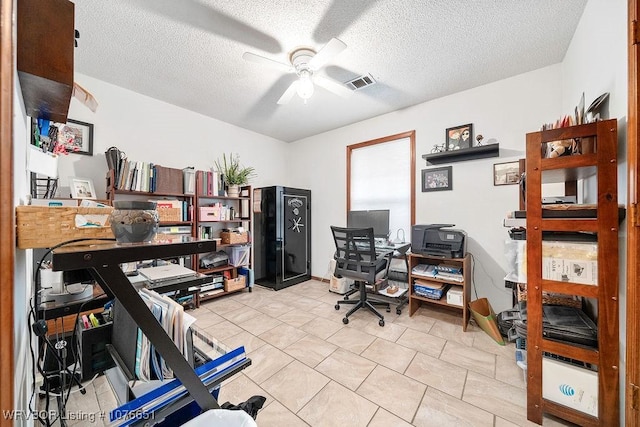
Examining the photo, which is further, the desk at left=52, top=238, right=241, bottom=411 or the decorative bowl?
the decorative bowl

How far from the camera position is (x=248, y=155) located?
12.9 feet

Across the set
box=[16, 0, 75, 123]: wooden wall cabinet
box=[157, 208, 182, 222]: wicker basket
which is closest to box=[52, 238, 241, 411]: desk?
box=[16, 0, 75, 123]: wooden wall cabinet

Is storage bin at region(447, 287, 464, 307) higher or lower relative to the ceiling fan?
lower

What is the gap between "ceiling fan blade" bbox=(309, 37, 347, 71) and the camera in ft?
5.36

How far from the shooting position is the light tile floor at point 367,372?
1372 mm

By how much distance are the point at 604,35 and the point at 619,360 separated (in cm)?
176

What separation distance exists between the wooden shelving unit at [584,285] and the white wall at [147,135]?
356cm

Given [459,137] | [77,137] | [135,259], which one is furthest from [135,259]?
[459,137]

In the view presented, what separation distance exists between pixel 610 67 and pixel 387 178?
2.22 metres

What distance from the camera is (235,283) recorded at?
3.29m

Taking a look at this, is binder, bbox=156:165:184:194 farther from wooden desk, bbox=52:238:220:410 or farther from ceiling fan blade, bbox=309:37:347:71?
wooden desk, bbox=52:238:220:410

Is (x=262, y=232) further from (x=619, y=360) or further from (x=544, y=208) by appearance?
(x=619, y=360)

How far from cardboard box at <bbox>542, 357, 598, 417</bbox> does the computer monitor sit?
6.60 ft

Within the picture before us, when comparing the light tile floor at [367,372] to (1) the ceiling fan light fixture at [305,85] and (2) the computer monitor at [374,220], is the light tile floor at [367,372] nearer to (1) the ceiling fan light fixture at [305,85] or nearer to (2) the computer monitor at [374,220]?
(2) the computer monitor at [374,220]
